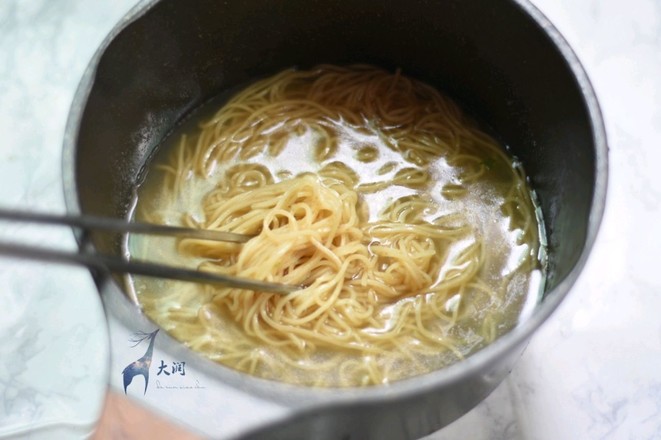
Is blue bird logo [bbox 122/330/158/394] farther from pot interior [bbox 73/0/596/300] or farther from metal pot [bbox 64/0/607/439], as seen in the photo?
pot interior [bbox 73/0/596/300]

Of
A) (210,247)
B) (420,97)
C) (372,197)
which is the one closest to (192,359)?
(210,247)

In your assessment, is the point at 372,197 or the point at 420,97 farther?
the point at 420,97

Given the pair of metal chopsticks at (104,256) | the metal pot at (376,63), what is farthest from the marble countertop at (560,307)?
the pair of metal chopsticks at (104,256)

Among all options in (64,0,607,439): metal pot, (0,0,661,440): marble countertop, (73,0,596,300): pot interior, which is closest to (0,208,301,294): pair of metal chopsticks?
(64,0,607,439): metal pot

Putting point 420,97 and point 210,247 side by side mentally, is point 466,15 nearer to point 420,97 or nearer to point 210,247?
point 420,97

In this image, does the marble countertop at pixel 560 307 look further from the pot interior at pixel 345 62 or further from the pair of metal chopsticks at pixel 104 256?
the pair of metal chopsticks at pixel 104 256

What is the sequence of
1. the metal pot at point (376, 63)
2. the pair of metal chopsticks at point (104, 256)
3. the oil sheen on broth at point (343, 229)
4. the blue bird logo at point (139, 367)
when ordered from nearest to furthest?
A: the pair of metal chopsticks at point (104, 256) < the metal pot at point (376, 63) < the blue bird logo at point (139, 367) < the oil sheen on broth at point (343, 229)
